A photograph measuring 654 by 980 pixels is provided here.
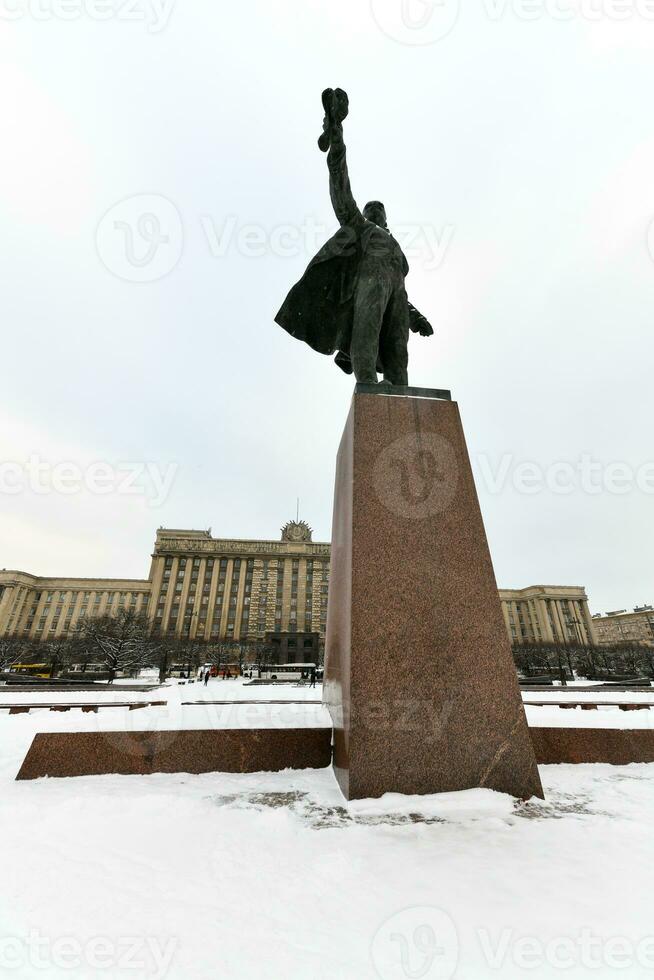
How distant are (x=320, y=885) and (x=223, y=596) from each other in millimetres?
79276

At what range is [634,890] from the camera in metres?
2.05

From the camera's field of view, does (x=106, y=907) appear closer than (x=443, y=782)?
Yes

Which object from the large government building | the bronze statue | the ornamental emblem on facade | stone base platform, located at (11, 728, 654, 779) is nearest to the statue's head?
the bronze statue

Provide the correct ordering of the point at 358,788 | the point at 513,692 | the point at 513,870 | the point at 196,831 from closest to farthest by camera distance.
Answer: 1. the point at 513,870
2. the point at 196,831
3. the point at 358,788
4. the point at 513,692

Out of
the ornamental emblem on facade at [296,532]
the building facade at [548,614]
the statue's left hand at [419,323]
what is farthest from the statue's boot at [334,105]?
the building facade at [548,614]

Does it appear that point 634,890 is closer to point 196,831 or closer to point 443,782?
point 443,782

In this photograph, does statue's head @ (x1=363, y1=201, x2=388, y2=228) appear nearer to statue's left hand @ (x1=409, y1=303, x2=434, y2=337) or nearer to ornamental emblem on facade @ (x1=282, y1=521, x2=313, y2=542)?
statue's left hand @ (x1=409, y1=303, x2=434, y2=337)

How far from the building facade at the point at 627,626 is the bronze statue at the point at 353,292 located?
350 feet

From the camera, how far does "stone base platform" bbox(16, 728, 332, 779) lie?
3.89 meters

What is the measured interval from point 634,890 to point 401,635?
199cm

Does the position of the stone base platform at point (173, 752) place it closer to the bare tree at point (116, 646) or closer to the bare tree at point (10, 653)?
the bare tree at point (116, 646)

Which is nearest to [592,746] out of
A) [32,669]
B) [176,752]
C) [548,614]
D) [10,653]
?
[176,752]

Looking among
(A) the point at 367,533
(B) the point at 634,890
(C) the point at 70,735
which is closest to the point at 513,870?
(B) the point at 634,890

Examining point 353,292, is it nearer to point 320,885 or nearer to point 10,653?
point 320,885
